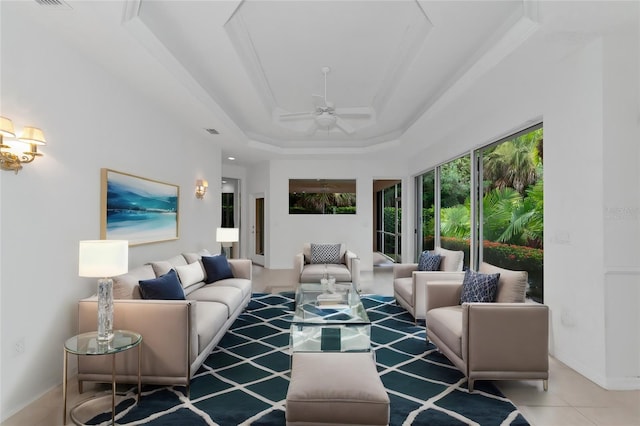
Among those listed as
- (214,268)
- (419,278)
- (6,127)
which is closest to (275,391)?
(419,278)

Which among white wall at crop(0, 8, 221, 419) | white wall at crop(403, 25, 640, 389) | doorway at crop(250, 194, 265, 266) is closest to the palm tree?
white wall at crop(403, 25, 640, 389)

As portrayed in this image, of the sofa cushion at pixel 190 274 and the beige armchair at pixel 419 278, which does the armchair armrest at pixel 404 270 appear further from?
the sofa cushion at pixel 190 274

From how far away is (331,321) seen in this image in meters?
3.31

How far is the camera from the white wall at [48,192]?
7.98ft

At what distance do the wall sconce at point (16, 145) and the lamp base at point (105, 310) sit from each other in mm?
960

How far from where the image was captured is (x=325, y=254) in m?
6.34

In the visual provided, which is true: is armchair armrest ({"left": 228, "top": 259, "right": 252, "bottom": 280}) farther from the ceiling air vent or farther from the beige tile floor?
the ceiling air vent

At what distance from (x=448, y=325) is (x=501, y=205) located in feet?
7.51

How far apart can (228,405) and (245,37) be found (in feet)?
10.8

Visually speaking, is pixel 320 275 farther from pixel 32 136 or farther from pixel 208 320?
pixel 32 136

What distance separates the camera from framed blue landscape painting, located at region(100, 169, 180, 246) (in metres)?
3.54

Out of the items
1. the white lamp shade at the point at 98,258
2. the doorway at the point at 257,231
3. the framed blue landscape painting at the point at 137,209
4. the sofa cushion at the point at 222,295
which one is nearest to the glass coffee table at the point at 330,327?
the sofa cushion at the point at 222,295

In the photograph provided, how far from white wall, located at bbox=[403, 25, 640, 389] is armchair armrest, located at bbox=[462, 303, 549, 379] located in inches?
24.1

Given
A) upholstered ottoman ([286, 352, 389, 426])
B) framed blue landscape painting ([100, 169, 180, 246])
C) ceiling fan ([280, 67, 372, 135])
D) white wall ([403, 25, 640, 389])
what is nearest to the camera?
upholstered ottoman ([286, 352, 389, 426])
